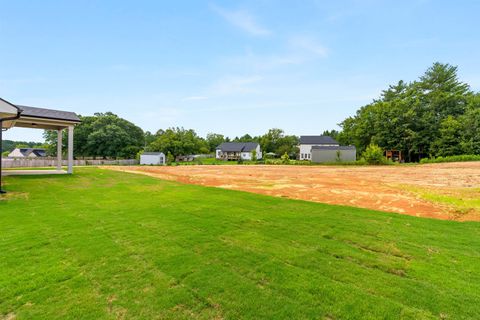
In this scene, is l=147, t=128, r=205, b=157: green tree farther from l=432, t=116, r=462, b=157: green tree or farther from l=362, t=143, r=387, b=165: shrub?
l=432, t=116, r=462, b=157: green tree

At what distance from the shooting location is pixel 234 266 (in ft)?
9.55

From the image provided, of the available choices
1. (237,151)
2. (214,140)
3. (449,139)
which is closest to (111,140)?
(237,151)

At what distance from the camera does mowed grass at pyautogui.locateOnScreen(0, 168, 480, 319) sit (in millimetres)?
2111

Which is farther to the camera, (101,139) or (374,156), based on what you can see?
(101,139)

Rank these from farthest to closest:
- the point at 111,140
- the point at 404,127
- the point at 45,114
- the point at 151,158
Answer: the point at 111,140, the point at 151,158, the point at 404,127, the point at 45,114

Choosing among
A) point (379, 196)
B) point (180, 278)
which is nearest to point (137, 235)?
point (180, 278)

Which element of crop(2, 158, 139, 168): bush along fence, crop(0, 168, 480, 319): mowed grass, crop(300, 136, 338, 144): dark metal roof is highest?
crop(300, 136, 338, 144): dark metal roof

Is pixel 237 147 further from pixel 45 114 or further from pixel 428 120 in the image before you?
pixel 45 114

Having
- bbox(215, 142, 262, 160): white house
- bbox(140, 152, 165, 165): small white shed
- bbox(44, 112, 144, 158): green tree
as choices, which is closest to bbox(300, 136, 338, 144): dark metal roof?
bbox(215, 142, 262, 160): white house

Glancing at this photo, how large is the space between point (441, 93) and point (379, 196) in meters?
42.4

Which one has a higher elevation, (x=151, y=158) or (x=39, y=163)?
(x=151, y=158)

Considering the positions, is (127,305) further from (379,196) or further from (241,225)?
(379,196)

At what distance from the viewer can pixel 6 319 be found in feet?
6.39

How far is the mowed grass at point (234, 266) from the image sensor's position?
2.11 meters
